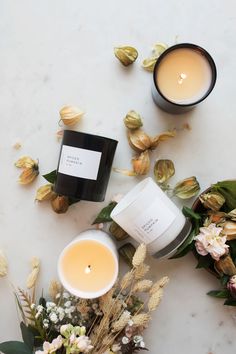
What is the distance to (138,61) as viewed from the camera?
788 mm

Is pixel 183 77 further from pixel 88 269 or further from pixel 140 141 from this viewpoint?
pixel 88 269

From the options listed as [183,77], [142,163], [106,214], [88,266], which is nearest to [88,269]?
[88,266]

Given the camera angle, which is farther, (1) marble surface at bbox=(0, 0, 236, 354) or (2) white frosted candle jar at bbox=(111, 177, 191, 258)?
(1) marble surface at bbox=(0, 0, 236, 354)

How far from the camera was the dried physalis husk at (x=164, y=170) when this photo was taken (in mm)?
772

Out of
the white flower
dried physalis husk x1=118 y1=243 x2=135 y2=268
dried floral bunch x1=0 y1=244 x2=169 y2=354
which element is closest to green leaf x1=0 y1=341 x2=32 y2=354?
dried floral bunch x1=0 y1=244 x2=169 y2=354

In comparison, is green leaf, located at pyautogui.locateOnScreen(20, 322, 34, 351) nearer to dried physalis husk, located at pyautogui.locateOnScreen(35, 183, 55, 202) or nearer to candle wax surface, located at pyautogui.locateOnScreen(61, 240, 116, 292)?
candle wax surface, located at pyautogui.locateOnScreen(61, 240, 116, 292)

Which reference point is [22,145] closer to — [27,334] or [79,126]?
[79,126]

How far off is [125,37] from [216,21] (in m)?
0.17

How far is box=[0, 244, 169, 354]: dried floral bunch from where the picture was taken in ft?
2.21

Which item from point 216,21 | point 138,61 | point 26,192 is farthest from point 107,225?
point 216,21

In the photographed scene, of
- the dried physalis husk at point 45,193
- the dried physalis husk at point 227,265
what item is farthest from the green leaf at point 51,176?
the dried physalis husk at point 227,265

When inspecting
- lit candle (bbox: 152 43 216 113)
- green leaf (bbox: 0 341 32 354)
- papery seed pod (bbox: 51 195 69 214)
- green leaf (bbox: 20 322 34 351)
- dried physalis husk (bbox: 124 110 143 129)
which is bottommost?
green leaf (bbox: 0 341 32 354)

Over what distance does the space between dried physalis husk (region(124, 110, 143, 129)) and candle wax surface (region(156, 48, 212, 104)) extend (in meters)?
0.07

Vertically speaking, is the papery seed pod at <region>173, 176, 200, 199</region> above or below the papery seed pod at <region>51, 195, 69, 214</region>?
above
